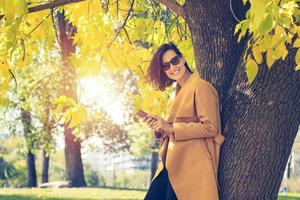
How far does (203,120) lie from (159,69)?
64cm

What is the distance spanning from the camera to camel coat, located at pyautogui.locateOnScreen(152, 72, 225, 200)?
4.42 m

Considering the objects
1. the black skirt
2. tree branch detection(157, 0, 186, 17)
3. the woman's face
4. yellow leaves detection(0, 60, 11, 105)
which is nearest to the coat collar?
the woman's face

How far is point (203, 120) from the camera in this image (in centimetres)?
439

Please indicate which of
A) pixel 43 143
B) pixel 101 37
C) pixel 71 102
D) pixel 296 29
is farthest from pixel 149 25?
pixel 43 143

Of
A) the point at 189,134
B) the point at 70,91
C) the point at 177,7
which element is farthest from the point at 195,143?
the point at 70,91

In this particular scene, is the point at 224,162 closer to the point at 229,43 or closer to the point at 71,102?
the point at 229,43

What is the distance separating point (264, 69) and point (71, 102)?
7.95 ft

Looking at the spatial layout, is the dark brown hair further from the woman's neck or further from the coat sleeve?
the coat sleeve

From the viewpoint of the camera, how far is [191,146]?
449 cm

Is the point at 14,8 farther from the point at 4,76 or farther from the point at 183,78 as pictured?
the point at 183,78

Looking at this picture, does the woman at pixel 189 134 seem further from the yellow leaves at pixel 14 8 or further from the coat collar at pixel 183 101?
the yellow leaves at pixel 14 8

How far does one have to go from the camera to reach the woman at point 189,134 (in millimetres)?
4434

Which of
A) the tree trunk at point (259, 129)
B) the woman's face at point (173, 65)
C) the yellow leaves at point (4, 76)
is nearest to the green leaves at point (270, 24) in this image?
the tree trunk at point (259, 129)

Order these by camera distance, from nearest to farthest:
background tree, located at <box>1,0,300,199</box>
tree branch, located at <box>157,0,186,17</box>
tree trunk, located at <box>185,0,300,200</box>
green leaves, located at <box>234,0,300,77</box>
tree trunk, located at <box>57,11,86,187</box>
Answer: green leaves, located at <box>234,0,300,77</box>
background tree, located at <box>1,0,300,199</box>
tree trunk, located at <box>185,0,300,200</box>
tree branch, located at <box>157,0,186,17</box>
tree trunk, located at <box>57,11,86,187</box>
